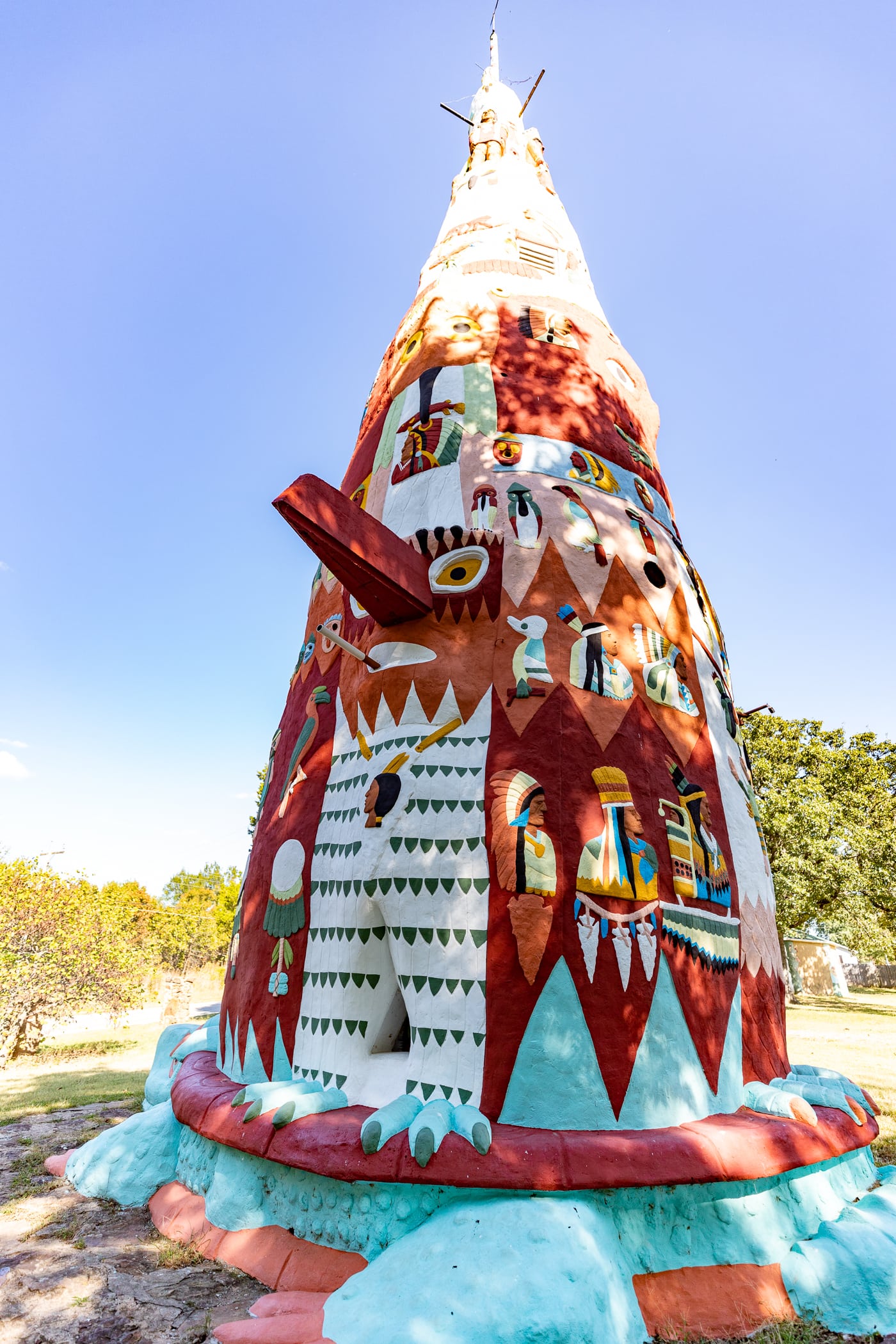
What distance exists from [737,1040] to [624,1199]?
67.7 inches

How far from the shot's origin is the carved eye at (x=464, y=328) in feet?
26.1

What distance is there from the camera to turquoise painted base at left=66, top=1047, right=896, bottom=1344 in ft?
11.2

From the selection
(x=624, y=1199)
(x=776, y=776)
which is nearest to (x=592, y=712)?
(x=624, y=1199)

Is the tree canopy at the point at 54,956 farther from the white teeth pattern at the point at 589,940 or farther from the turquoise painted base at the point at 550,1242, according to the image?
the white teeth pattern at the point at 589,940

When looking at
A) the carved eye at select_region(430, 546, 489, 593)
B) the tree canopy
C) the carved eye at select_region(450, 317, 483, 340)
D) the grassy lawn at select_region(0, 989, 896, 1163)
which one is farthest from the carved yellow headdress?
the tree canopy

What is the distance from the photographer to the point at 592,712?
5613 mm

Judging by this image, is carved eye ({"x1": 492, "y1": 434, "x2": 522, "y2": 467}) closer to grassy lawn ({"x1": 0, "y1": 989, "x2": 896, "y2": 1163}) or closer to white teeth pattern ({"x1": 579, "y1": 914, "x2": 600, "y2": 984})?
white teeth pattern ({"x1": 579, "y1": 914, "x2": 600, "y2": 984})

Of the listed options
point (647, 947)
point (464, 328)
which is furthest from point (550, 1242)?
point (464, 328)

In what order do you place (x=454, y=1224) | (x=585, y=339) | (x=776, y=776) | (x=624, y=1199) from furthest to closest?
(x=776, y=776) → (x=585, y=339) → (x=624, y=1199) → (x=454, y=1224)

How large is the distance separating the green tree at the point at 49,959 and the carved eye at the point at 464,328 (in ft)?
47.4

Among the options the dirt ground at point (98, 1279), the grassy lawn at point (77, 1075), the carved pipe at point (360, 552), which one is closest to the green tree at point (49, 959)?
the grassy lawn at point (77, 1075)

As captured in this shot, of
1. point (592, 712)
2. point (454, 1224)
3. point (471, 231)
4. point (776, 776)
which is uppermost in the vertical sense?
point (471, 231)

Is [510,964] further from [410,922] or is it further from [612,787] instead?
[612,787]

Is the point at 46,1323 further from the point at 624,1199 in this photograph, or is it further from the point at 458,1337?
the point at 624,1199
